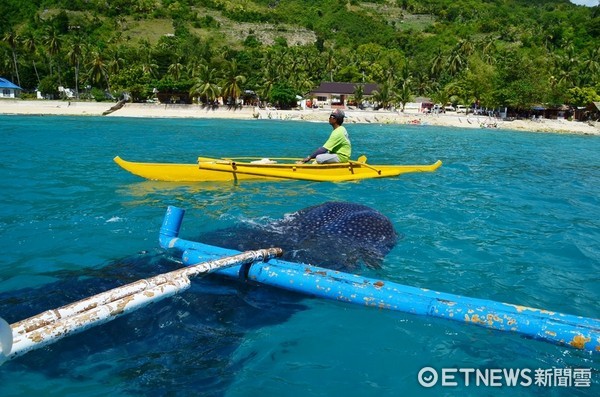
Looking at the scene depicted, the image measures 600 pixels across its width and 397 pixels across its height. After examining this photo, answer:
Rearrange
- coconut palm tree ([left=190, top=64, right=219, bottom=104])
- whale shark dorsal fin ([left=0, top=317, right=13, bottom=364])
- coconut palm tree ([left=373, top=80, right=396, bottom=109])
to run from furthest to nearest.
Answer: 1. coconut palm tree ([left=373, top=80, right=396, bottom=109])
2. coconut palm tree ([left=190, top=64, right=219, bottom=104])
3. whale shark dorsal fin ([left=0, top=317, right=13, bottom=364])

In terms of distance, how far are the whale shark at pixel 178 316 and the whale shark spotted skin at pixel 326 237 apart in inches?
0.7

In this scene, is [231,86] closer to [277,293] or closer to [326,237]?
[326,237]

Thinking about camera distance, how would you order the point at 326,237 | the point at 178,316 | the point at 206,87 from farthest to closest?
the point at 206,87
the point at 326,237
the point at 178,316

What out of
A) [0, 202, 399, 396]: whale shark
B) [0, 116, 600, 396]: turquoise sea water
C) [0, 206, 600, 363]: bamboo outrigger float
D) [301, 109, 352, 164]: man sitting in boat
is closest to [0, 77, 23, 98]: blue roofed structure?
[0, 116, 600, 396]: turquoise sea water

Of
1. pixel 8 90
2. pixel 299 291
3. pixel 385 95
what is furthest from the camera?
pixel 385 95

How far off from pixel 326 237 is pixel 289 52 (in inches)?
4379

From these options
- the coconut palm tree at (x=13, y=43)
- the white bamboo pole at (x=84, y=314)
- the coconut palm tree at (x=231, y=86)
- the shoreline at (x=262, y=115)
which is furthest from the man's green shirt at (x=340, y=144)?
the coconut palm tree at (x=13, y=43)

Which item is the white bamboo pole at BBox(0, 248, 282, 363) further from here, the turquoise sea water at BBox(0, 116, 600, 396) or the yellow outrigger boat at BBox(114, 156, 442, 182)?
the yellow outrigger boat at BBox(114, 156, 442, 182)

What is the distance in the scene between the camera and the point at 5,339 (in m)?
2.84

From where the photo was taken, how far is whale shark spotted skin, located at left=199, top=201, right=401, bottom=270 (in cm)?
676

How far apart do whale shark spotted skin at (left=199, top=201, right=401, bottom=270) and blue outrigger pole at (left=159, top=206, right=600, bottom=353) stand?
3.63 ft

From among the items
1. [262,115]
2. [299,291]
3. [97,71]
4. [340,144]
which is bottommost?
[299,291]

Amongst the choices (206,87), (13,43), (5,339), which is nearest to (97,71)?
(13,43)

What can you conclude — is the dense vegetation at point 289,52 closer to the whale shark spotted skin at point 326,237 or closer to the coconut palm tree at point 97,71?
the coconut palm tree at point 97,71
